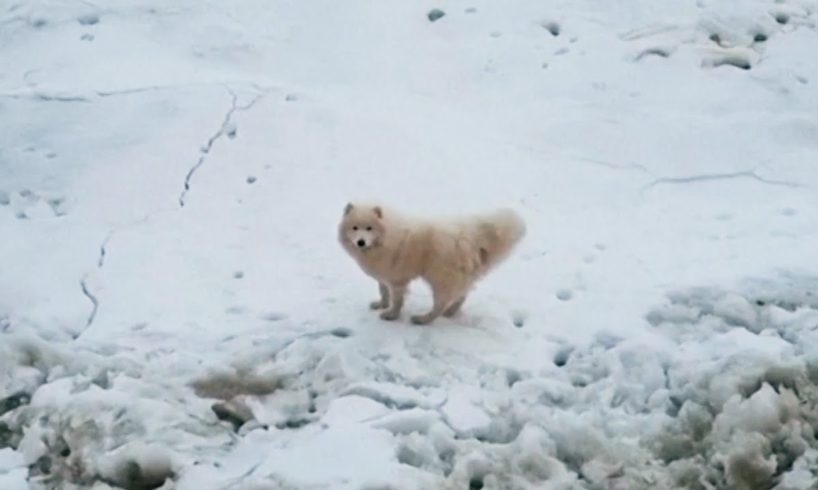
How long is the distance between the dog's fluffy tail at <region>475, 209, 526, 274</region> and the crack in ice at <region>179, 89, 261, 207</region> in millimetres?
1825

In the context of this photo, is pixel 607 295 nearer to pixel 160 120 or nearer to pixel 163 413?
pixel 163 413

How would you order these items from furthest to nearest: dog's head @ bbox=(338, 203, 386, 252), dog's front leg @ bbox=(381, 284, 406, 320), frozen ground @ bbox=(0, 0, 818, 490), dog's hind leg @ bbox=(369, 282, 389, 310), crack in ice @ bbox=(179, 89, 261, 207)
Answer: crack in ice @ bbox=(179, 89, 261, 207) < dog's hind leg @ bbox=(369, 282, 389, 310) < dog's front leg @ bbox=(381, 284, 406, 320) < dog's head @ bbox=(338, 203, 386, 252) < frozen ground @ bbox=(0, 0, 818, 490)

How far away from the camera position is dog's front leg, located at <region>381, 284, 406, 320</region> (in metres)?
4.72

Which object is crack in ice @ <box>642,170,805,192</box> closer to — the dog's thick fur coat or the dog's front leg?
the dog's thick fur coat

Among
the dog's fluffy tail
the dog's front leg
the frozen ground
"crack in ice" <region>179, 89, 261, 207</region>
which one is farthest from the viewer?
"crack in ice" <region>179, 89, 261, 207</region>

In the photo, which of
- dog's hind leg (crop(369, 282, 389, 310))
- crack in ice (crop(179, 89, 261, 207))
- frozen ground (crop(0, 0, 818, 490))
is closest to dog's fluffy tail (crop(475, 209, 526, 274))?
frozen ground (crop(0, 0, 818, 490))

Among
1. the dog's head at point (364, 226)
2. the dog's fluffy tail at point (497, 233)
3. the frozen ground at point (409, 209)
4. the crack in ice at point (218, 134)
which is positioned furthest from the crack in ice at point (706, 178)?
the crack in ice at point (218, 134)

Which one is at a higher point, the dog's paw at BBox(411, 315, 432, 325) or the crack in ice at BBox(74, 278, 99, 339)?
the dog's paw at BBox(411, 315, 432, 325)

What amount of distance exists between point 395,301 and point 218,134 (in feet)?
6.64

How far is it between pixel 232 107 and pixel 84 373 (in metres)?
2.46

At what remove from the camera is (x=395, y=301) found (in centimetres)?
478

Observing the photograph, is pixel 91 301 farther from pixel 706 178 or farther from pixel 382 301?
pixel 706 178

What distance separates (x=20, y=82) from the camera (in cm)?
695

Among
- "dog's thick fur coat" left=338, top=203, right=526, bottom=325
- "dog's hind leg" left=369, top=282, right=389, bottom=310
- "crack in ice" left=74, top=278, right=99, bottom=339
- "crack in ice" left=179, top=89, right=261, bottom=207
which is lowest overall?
"crack in ice" left=179, top=89, right=261, bottom=207
